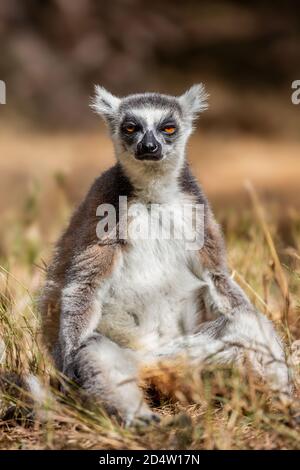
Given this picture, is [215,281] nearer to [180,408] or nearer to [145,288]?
[145,288]

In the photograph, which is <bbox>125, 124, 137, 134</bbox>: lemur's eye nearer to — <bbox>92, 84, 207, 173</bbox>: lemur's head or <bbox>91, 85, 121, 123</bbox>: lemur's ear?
<bbox>92, 84, 207, 173</bbox>: lemur's head

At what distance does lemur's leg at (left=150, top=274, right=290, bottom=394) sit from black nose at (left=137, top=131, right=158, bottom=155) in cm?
A: 71

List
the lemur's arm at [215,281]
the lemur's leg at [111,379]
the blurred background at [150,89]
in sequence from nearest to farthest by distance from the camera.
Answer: the lemur's leg at [111,379], the lemur's arm at [215,281], the blurred background at [150,89]

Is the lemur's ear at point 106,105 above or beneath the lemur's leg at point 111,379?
above

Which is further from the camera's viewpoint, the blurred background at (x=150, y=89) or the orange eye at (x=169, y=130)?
the blurred background at (x=150, y=89)

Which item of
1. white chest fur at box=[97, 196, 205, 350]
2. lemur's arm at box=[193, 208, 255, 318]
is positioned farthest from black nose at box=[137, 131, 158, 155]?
lemur's arm at box=[193, 208, 255, 318]

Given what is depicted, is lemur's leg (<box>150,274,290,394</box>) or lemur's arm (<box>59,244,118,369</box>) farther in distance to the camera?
lemur's arm (<box>59,244,118,369</box>)

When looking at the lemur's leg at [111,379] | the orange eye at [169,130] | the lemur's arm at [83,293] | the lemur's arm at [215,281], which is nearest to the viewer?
the lemur's leg at [111,379]

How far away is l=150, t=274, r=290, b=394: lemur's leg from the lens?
4332 mm

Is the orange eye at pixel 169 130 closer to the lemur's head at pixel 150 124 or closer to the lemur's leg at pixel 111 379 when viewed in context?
the lemur's head at pixel 150 124

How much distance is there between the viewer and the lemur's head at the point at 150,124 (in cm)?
485

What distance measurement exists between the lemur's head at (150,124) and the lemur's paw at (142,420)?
1.39 metres

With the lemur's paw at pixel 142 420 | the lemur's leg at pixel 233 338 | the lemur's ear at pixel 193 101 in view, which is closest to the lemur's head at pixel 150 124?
the lemur's ear at pixel 193 101
